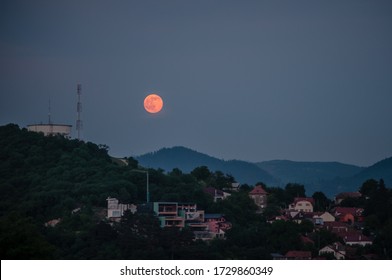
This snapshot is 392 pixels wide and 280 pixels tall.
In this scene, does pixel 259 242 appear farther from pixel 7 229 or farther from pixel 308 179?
pixel 308 179

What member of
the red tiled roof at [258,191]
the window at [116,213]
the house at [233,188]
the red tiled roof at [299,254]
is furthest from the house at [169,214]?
the house at [233,188]

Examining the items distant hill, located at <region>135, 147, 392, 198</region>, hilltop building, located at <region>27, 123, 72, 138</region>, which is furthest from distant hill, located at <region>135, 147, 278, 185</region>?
hilltop building, located at <region>27, 123, 72, 138</region>

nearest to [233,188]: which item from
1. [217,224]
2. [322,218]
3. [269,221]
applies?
[322,218]

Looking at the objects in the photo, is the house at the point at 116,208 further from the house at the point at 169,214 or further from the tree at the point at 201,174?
the tree at the point at 201,174

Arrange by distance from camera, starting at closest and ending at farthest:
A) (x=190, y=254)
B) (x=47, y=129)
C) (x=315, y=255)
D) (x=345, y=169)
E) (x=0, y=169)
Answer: (x=190, y=254), (x=315, y=255), (x=0, y=169), (x=47, y=129), (x=345, y=169)

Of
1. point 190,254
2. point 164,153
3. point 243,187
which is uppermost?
point 164,153

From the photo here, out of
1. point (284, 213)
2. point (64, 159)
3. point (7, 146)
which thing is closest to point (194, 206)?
point (284, 213)

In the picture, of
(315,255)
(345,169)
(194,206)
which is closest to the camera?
(315,255)
